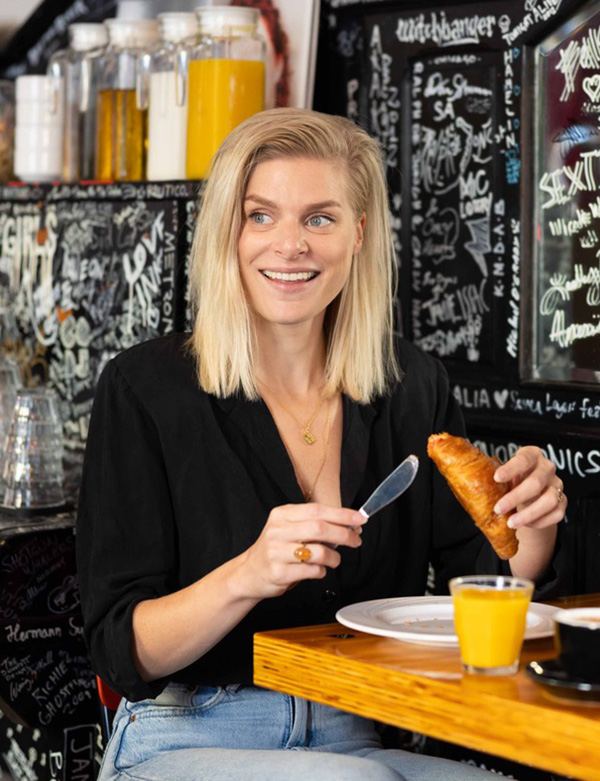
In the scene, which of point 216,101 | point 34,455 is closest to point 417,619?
point 34,455

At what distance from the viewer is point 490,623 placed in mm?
1454

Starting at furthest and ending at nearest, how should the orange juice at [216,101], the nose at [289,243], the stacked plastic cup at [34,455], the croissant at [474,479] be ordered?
the orange juice at [216,101] → the stacked plastic cup at [34,455] → the nose at [289,243] → the croissant at [474,479]

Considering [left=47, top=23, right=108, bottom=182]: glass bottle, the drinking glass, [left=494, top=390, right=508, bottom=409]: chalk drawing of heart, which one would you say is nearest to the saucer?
[left=494, top=390, right=508, bottom=409]: chalk drawing of heart

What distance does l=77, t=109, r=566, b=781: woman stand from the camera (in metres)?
1.88

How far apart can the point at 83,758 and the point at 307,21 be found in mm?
1718

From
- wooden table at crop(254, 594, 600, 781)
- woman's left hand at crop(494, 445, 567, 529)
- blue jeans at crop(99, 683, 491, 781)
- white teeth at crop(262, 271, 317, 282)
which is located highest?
white teeth at crop(262, 271, 317, 282)

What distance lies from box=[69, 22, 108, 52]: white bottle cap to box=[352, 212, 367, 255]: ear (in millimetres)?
1420

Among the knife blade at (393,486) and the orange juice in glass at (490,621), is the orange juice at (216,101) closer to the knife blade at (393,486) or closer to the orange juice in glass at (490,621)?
the knife blade at (393,486)

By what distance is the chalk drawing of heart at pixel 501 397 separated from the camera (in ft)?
9.36

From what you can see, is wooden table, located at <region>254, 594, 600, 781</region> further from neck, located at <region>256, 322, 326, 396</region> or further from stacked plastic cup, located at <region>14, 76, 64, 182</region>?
stacked plastic cup, located at <region>14, 76, 64, 182</region>

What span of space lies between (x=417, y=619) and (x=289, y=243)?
0.62 metres

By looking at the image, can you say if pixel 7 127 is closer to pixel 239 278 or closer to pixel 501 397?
pixel 501 397

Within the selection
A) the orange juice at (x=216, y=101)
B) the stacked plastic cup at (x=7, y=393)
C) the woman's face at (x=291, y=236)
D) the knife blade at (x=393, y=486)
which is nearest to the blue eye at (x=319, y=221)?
the woman's face at (x=291, y=236)

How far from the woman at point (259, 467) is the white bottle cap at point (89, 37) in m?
1.39
